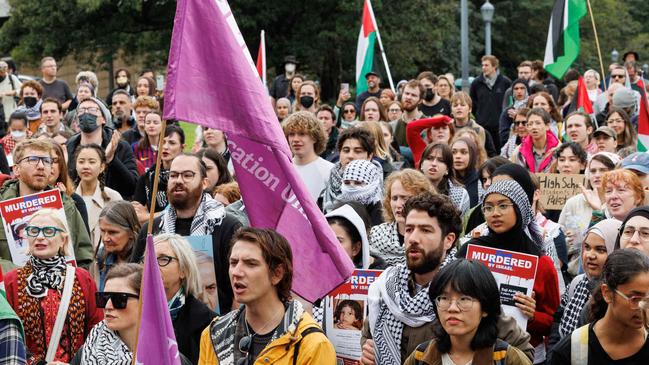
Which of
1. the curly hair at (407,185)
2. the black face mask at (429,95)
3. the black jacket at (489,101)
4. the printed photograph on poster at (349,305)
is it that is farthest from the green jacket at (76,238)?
the black jacket at (489,101)

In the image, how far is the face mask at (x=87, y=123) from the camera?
35.7 feet

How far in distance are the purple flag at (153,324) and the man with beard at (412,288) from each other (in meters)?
1.16

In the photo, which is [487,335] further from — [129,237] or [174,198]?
[129,237]

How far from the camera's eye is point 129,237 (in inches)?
298


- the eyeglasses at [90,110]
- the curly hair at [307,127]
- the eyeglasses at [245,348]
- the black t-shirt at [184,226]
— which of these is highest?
the eyeglasses at [90,110]

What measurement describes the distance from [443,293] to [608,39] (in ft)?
161

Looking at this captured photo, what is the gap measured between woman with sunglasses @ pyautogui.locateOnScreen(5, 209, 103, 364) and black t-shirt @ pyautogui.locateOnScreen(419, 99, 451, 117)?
8820 mm

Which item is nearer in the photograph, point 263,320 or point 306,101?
point 263,320

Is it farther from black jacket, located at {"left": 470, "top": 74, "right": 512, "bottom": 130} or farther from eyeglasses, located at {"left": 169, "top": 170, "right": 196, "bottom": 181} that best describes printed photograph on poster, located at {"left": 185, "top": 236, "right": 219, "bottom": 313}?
black jacket, located at {"left": 470, "top": 74, "right": 512, "bottom": 130}

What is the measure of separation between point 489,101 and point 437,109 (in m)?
2.69

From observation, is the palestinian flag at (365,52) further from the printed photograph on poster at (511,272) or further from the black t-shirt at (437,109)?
the printed photograph on poster at (511,272)

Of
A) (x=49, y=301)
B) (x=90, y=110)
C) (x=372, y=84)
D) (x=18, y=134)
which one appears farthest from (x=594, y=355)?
(x=372, y=84)

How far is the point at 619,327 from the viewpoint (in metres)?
4.97

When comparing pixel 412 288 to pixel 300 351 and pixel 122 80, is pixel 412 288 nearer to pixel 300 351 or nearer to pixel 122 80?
pixel 300 351
